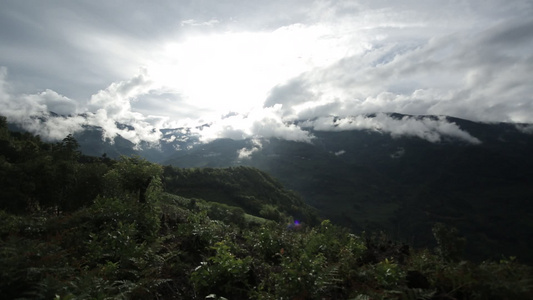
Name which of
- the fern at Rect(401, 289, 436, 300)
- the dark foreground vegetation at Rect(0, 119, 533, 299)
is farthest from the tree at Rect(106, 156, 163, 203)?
the fern at Rect(401, 289, 436, 300)

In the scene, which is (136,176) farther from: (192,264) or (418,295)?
(418,295)

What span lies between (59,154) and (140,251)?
4707 centimetres

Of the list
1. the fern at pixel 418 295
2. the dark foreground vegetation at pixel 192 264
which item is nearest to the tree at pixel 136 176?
the dark foreground vegetation at pixel 192 264

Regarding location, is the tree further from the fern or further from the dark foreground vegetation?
the fern

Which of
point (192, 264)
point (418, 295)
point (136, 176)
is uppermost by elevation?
point (136, 176)

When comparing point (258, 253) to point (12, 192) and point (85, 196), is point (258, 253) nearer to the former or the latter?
point (85, 196)

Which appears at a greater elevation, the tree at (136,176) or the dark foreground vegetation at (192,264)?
the tree at (136,176)

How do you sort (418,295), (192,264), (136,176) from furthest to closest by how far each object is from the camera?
(136,176) < (192,264) < (418,295)

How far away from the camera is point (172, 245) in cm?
1077

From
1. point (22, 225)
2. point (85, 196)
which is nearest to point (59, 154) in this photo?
point (85, 196)

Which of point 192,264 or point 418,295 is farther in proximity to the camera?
point 192,264

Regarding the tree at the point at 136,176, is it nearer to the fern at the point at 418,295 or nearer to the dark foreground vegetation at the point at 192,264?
the dark foreground vegetation at the point at 192,264

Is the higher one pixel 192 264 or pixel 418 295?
pixel 418 295

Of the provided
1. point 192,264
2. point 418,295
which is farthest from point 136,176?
point 418,295
